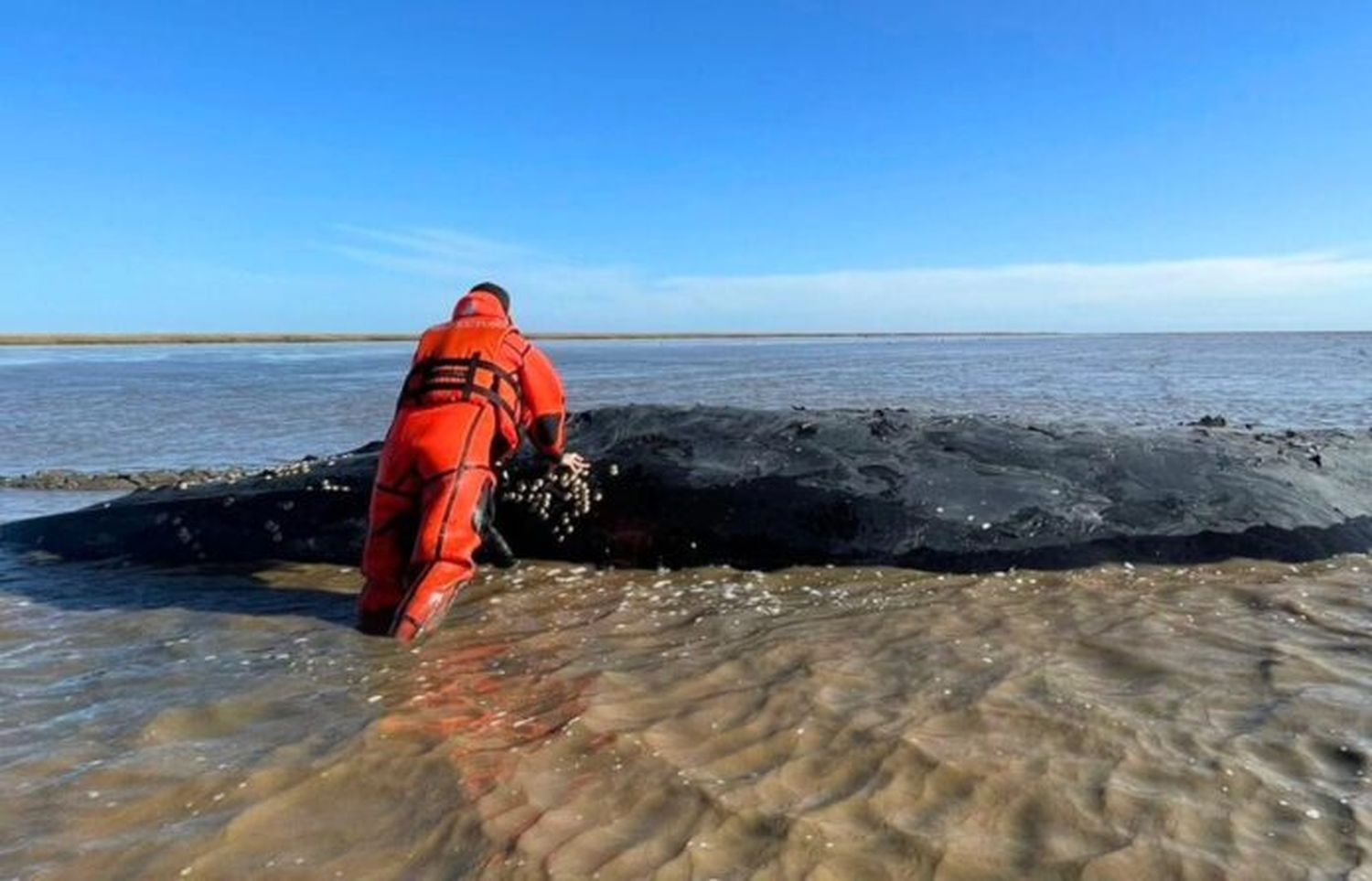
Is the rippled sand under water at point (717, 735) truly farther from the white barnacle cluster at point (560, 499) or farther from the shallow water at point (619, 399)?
the shallow water at point (619, 399)

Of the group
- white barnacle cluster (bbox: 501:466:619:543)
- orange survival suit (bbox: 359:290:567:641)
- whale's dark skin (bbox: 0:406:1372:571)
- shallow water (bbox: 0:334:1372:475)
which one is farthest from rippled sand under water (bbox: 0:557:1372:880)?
shallow water (bbox: 0:334:1372:475)

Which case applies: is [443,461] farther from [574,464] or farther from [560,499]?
[560,499]

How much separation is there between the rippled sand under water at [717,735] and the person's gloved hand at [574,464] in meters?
0.94

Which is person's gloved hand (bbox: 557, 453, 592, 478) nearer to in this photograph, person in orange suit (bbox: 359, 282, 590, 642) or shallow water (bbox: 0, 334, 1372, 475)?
person in orange suit (bbox: 359, 282, 590, 642)

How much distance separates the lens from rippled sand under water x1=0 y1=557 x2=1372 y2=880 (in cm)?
285

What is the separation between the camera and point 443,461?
5273 mm

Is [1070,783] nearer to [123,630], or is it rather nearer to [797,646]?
[797,646]

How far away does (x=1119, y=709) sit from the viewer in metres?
3.81

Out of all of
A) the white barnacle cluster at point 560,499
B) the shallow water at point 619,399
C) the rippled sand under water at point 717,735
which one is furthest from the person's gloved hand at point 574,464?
the shallow water at point 619,399

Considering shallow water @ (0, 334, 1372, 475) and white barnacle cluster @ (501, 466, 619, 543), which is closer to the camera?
white barnacle cluster @ (501, 466, 619, 543)

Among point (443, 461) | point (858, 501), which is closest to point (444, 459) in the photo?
point (443, 461)

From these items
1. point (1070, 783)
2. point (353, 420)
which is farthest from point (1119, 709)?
point (353, 420)

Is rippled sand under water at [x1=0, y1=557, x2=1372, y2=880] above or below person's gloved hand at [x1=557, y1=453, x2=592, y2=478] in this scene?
below

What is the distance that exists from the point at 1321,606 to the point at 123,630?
6.23 m
